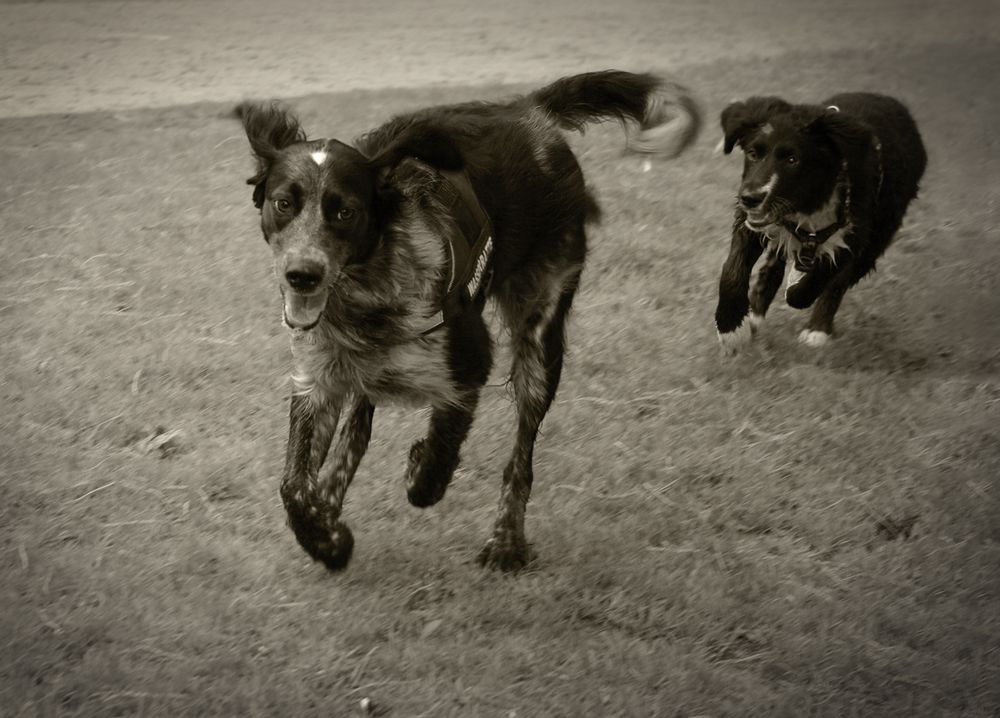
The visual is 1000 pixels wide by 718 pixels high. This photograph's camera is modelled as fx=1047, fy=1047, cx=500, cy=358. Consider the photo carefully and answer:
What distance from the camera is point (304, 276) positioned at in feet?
9.98

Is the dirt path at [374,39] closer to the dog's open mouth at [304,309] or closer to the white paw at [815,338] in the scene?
the white paw at [815,338]

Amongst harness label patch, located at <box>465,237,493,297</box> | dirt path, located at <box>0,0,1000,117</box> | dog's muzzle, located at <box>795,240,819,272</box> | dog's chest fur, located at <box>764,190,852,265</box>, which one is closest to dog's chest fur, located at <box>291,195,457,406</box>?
harness label patch, located at <box>465,237,493,297</box>

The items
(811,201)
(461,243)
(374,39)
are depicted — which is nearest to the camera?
(461,243)

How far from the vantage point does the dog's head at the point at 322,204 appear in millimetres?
3082

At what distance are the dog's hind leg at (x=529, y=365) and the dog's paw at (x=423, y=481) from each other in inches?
11.8

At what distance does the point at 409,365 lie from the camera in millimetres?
3416

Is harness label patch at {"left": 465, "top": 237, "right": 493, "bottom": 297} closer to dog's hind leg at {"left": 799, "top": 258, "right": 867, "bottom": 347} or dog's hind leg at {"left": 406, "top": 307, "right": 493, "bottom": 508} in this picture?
dog's hind leg at {"left": 406, "top": 307, "right": 493, "bottom": 508}

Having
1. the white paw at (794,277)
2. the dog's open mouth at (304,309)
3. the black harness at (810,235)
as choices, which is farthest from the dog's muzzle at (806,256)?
the dog's open mouth at (304,309)

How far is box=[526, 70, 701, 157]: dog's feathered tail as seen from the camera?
388 cm

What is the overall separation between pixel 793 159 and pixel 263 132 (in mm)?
2521

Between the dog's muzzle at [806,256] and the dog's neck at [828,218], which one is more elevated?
the dog's neck at [828,218]

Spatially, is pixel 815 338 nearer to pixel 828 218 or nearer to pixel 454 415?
pixel 828 218

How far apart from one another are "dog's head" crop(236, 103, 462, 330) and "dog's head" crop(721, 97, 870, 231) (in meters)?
2.02

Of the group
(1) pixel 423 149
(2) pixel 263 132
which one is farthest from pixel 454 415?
(2) pixel 263 132
